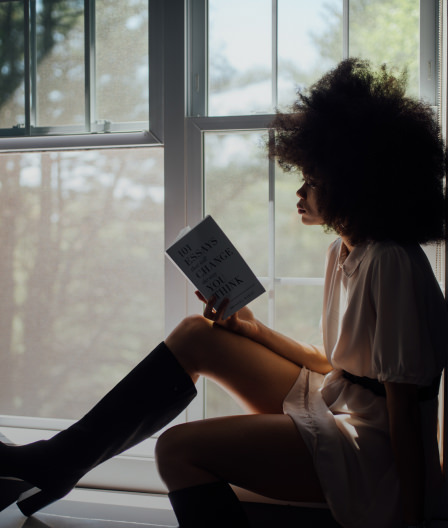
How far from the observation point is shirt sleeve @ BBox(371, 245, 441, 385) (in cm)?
93

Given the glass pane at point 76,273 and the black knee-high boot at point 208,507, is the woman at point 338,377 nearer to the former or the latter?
the black knee-high boot at point 208,507

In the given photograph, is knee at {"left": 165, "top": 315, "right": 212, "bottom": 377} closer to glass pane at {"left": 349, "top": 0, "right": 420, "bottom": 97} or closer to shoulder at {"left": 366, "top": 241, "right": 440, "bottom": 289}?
shoulder at {"left": 366, "top": 241, "right": 440, "bottom": 289}

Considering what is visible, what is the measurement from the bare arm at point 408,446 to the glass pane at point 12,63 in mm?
1350

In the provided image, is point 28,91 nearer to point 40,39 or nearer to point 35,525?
point 40,39

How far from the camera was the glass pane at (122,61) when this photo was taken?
151cm

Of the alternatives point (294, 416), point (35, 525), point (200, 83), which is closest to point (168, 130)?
→ point (200, 83)

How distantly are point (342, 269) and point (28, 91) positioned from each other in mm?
1118

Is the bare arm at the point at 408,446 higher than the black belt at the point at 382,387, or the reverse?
the black belt at the point at 382,387

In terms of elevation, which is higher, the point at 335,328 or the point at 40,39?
the point at 40,39

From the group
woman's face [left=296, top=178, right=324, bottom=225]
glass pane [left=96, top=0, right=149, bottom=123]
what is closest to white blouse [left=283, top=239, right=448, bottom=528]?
woman's face [left=296, top=178, right=324, bottom=225]

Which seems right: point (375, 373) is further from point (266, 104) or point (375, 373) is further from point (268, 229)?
point (266, 104)

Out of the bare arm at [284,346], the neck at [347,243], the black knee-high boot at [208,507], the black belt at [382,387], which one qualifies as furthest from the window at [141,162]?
the black knee-high boot at [208,507]

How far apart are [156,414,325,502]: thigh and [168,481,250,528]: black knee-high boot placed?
0.06 ft

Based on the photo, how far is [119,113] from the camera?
1.54m
